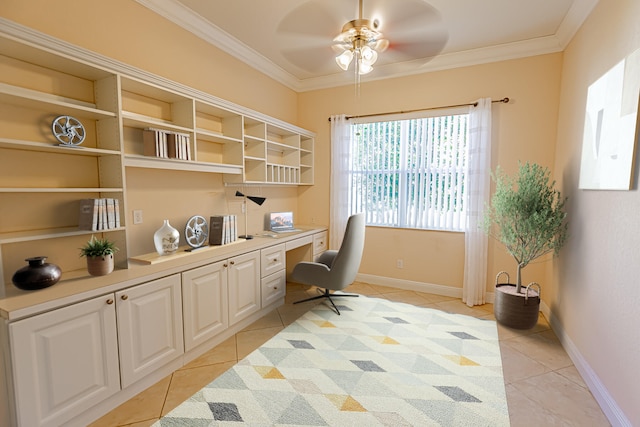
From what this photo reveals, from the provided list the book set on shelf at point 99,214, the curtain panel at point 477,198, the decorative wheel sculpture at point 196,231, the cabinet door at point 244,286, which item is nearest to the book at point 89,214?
the book set on shelf at point 99,214

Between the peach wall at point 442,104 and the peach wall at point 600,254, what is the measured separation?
0.25 metres

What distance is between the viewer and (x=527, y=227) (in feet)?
8.91

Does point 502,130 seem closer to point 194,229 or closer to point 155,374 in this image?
point 194,229

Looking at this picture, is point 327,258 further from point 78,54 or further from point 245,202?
point 78,54

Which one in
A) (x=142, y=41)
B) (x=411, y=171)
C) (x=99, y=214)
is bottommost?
Answer: (x=99, y=214)

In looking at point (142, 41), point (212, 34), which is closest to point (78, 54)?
point (142, 41)

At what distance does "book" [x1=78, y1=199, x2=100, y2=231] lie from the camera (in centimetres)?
190

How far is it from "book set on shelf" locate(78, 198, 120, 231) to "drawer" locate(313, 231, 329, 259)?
95.6 inches

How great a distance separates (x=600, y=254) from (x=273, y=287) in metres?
2.75

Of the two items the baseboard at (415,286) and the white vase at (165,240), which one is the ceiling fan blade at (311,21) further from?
the baseboard at (415,286)

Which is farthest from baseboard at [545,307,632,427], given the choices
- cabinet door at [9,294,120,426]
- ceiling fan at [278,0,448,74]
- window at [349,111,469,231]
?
cabinet door at [9,294,120,426]

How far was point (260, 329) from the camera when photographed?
2.86 metres

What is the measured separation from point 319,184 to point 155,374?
3058mm

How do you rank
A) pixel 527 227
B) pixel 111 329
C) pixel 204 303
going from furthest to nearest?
pixel 527 227 → pixel 204 303 → pixel 111 329
